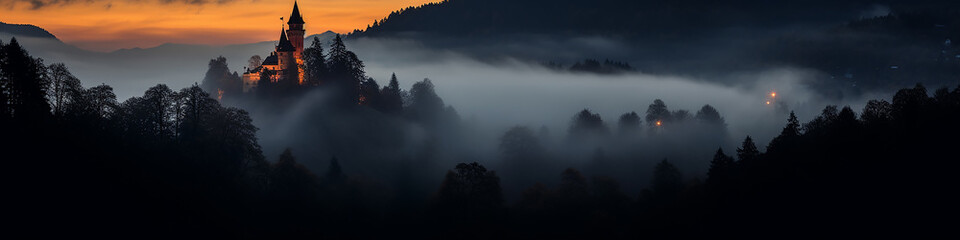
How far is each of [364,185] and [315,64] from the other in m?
24.5

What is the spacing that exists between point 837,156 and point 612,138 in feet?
198

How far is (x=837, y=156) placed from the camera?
81.4 meters

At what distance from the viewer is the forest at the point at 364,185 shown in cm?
6519

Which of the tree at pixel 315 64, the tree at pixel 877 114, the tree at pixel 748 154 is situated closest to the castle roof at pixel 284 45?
the tree at pixel 315 64

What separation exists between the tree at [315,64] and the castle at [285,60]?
2183mm

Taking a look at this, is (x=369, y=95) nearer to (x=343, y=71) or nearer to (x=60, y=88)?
(x=343, y=71)

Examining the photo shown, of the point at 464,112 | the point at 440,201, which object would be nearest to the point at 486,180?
the point at 440,201

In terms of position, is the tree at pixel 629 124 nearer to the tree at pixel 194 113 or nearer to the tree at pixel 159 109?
the tree at pixel 194 113

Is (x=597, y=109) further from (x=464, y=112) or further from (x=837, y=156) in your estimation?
(x=837, y=156)

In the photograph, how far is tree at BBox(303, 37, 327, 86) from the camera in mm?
112750

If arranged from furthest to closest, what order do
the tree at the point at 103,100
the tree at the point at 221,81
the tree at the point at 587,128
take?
the tree at the point at 587,128
the tree at the point at 221,81
the tree at the point at 103,100

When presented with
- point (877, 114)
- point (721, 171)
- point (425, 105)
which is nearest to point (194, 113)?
point (721, 171)

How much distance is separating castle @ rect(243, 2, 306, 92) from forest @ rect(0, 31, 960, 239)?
13.9 metres

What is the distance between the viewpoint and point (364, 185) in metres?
94.1
